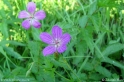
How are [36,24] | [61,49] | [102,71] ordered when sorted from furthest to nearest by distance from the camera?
[102,71] → [36,24] → [61,49]

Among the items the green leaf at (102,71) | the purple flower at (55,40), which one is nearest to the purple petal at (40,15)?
the purple flower at (55,40)

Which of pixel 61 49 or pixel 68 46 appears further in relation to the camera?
pixel 68 46

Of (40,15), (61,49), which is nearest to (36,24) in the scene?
(40,15)

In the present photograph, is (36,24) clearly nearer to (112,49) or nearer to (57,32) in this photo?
(57,32)

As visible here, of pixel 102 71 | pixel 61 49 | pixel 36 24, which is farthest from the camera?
pixel 102 71

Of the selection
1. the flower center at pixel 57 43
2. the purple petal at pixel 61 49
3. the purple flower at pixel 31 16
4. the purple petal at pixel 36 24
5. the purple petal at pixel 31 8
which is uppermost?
the purple petal at pixel 31 8

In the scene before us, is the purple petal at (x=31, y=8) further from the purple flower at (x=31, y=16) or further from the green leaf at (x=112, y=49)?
the green leaf at (x=112, y=49)
